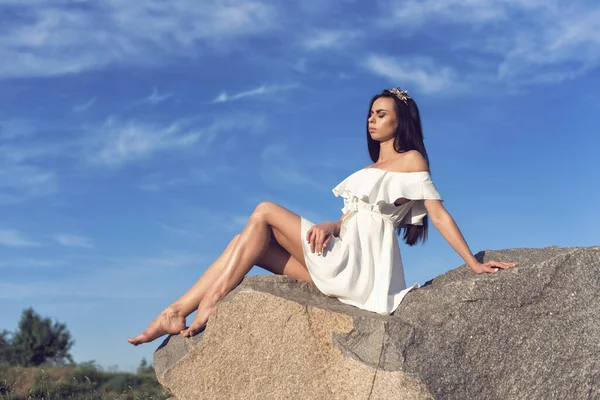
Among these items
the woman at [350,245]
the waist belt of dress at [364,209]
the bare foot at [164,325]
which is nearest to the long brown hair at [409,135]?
the woman at [350,245]

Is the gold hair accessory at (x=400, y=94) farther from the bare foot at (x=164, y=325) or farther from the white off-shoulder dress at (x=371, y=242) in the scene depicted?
the bare foot at (x=164, y=325)

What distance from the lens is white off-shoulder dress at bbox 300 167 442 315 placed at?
5445 mm

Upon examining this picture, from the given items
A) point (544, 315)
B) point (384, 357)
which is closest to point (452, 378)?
point (384, 357)

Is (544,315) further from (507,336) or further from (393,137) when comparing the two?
(393,137)

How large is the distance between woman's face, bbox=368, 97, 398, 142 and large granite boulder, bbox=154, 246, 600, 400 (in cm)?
167

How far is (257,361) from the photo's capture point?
5070 mm

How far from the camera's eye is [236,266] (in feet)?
18.4

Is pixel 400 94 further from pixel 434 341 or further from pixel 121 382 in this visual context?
pixel 121 382

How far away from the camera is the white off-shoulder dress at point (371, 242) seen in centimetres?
545

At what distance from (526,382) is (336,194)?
7.47 ft

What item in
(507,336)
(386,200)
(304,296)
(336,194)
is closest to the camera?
Result: (507,336)

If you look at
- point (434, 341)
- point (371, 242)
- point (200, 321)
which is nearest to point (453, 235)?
point (371, 242)

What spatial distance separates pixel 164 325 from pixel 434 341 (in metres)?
2.31

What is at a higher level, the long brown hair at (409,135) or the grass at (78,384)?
the long brown hair at (409,135)
